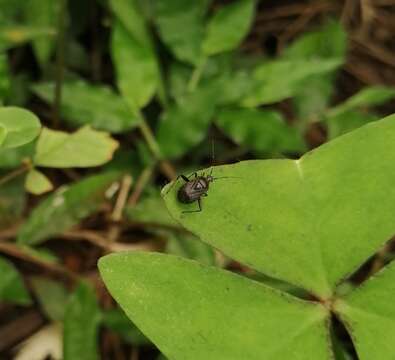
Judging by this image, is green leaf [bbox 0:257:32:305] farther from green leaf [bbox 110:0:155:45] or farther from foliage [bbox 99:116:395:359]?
green leaf [bbox 110:0:155:45]

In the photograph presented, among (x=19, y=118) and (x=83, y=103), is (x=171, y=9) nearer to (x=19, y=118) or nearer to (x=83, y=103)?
(x=83, y=103)

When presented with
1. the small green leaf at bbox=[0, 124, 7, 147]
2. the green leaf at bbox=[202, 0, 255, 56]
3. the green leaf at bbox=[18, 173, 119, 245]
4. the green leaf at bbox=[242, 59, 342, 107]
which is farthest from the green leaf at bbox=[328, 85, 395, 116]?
the small green leaf at bbox=[0, 124, 7, 147]

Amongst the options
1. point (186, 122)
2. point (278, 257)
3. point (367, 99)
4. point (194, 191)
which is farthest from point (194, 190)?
point (367, 99)

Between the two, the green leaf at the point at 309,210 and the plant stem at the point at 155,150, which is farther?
the plant stem at the point at 155,150

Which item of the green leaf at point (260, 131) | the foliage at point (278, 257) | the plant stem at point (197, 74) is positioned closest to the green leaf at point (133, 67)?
the plant stem at point (197, 74)

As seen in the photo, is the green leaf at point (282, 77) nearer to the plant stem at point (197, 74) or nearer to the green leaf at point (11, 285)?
the plant stem at point (197, 74)

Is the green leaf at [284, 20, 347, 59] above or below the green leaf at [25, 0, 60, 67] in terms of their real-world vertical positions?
below
